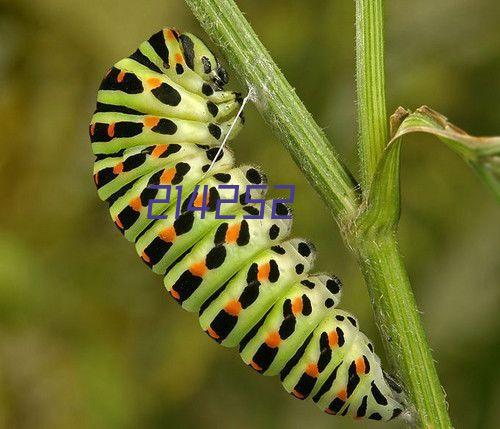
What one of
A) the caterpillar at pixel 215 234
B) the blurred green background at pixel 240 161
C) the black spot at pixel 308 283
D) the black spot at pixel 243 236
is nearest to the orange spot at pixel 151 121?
the caterpillar at pixel 215 234

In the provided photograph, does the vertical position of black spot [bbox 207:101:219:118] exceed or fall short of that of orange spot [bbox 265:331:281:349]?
it exceeds it

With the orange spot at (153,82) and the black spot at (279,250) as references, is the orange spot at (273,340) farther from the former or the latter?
the orange spot at (153,82)

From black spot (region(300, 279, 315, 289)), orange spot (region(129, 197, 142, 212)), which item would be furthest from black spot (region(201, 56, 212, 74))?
black spot (region(300, 279, 315, 289))

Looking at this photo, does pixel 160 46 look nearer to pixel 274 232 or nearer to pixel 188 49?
pixel 188 49

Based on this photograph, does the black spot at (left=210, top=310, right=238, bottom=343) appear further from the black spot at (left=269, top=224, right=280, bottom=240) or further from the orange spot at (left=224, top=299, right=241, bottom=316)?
the black spot at (left=269, top=224, right=280, bottom=240)

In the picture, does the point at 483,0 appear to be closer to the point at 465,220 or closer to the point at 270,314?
the point at 465,220

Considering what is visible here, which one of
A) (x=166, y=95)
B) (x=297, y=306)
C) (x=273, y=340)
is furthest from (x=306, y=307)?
(x=166, y=95)
